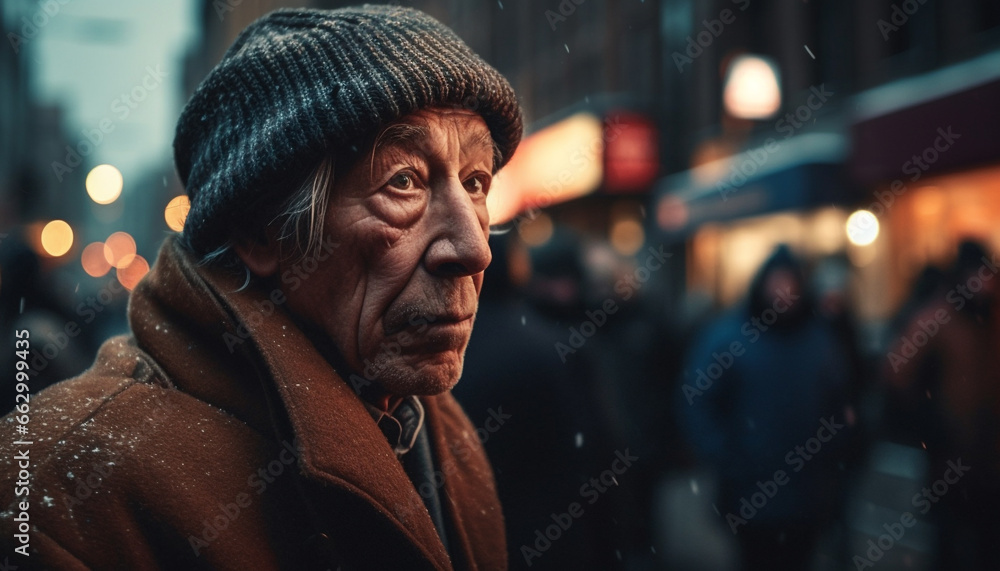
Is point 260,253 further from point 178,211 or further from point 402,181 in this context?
point 178,211

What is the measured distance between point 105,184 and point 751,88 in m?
8.74

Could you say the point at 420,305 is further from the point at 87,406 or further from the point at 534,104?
the point at 534,104

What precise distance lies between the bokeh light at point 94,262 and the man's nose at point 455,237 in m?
31.9

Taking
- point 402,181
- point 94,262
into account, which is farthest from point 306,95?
point 94,262

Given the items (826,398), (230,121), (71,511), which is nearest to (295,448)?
(71,511)

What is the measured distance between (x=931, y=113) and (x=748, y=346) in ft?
25.9

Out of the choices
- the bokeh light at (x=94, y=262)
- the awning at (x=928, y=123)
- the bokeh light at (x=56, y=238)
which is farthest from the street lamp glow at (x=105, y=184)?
the bokeh light at (x=94, y=262)

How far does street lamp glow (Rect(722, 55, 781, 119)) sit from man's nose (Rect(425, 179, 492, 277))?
850 centimetres

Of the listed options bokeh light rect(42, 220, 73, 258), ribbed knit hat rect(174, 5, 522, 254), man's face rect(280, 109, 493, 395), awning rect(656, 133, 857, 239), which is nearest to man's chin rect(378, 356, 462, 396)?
man's face rect(280, 109, 493, 395)

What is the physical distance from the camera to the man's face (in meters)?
1.55

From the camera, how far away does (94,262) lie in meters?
34.8

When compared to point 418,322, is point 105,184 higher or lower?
lower

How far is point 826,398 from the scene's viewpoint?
3.99 meters

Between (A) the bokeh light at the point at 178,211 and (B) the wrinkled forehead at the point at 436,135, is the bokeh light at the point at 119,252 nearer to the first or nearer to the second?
(A) the bokeh light at the point at 178,211
